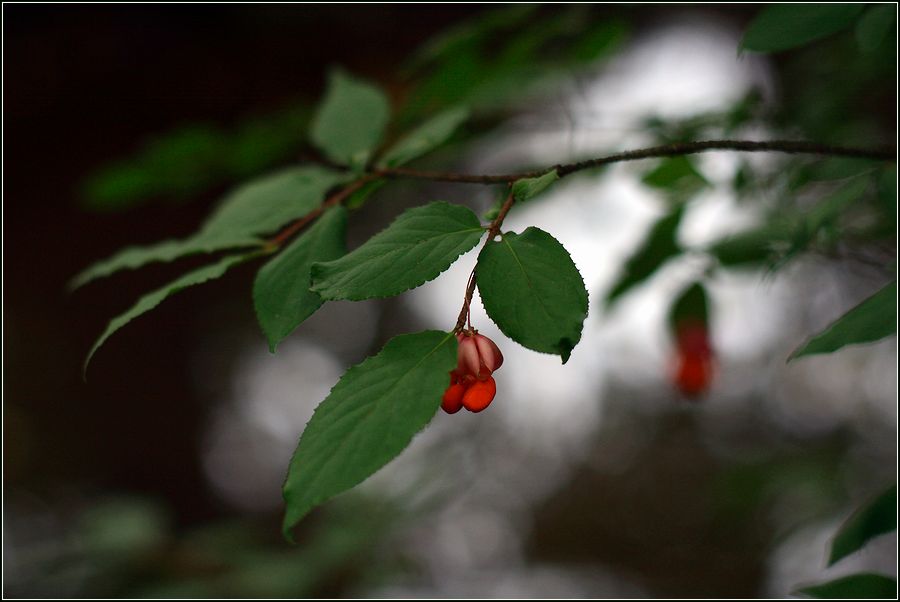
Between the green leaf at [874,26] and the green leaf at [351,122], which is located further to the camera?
the green leaf at [351,122]

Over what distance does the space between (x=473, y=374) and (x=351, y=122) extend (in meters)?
0.38

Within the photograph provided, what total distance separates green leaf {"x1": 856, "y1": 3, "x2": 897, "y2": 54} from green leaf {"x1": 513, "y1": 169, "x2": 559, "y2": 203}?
0.27 m

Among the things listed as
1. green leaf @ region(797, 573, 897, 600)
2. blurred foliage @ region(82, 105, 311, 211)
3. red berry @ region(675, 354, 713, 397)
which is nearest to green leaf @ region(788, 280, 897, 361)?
green leaf @ region(797, 573, 897, 600)

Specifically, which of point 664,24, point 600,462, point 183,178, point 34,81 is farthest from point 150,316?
point 664,24

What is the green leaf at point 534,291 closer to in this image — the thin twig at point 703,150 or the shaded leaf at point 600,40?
the thin twig at point 703,150

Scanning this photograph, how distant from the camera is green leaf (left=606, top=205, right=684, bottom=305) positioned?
34.9 inches

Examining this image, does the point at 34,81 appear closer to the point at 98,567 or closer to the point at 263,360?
the point at 263,360

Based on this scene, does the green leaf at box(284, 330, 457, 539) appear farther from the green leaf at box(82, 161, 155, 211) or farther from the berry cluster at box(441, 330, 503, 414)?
the green leaf at box(82, 161, 155, 211)

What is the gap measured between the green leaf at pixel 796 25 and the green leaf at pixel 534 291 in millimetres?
266

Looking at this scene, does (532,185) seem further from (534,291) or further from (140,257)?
(140,257)

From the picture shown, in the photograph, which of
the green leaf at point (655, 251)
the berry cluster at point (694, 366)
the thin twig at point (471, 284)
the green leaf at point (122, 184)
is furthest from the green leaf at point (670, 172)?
the green leaf at point (122, 184)

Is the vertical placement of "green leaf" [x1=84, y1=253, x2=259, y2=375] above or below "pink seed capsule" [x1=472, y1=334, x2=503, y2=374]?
above

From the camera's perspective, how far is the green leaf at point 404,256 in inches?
16.7

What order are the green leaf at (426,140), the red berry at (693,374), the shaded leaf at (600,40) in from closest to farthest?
the green leaf at (426,140) → the shaded leaf at (600,40) → the red berry at (693,374)
